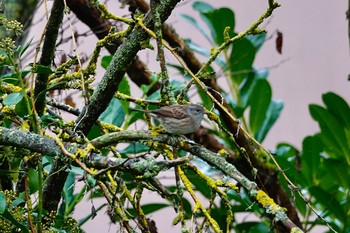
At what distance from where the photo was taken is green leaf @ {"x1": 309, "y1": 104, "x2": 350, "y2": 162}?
244cm

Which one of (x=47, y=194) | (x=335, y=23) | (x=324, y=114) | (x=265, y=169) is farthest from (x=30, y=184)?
(x=335, y=23)

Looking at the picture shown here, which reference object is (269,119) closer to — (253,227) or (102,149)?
(253,227)

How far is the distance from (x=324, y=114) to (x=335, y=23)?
9.18ft

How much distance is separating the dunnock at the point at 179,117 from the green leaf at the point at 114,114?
50 cm

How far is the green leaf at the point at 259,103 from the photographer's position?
8.13ft

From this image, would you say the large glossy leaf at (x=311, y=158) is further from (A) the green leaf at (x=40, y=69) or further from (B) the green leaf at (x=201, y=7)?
(A) the green leaf at (x=40, y=69)

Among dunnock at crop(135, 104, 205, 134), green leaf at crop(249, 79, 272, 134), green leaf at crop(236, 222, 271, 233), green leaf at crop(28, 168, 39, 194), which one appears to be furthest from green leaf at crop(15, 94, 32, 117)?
green leaf at crop(249, 79, 272, 134)

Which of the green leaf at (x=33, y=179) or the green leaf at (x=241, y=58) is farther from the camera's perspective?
the green leaf at (x=241, y=58)

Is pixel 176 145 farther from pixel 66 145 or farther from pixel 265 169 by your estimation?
pixel 265 169

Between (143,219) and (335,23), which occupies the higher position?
(335,23)

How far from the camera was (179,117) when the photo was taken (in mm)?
1365

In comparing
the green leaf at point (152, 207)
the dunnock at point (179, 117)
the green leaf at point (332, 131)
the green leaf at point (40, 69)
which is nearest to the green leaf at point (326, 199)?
the green leaf at point (332, 131)

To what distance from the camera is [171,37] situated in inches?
93.8

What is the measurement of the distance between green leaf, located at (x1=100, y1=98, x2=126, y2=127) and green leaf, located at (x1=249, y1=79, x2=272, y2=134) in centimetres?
62
